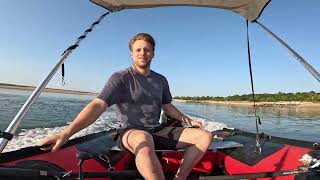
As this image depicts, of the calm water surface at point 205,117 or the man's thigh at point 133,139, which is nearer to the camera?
the man's thigh at point 133,139

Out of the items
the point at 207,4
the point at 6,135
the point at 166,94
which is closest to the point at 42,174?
the point at 6,135

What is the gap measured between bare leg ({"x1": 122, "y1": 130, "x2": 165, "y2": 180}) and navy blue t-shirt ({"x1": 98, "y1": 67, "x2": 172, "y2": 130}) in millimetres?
301

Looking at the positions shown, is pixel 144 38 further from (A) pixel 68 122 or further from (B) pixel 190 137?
(A) pixel 68 122

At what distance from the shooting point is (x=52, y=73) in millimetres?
3271

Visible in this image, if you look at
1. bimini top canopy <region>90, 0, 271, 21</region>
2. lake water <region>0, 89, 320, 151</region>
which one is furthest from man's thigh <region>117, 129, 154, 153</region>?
lake water <region>0, 89, 320, 151</region>

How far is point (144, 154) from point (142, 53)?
3.61ft

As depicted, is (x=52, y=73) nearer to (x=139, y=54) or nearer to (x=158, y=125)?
(x=139, y=54)

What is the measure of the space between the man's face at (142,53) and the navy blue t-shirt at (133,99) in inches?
5.1

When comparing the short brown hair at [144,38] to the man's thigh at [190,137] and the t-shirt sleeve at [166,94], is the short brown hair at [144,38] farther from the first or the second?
the man's thigh at [190,137]

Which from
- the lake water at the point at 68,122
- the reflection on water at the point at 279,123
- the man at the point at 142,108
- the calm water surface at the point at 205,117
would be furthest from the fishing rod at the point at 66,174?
the reflection on water at the point at 279,123

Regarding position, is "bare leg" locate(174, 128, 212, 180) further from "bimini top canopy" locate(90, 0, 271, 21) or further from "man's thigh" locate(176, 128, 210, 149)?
"bimini top canopy" locate(90, 0, 271, 21)

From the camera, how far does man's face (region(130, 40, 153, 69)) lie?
11.3 feet

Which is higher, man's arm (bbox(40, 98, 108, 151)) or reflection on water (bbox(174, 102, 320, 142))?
man's arm (bbox(40, 98, 108, 151))

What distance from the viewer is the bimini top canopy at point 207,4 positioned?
4227 mm
